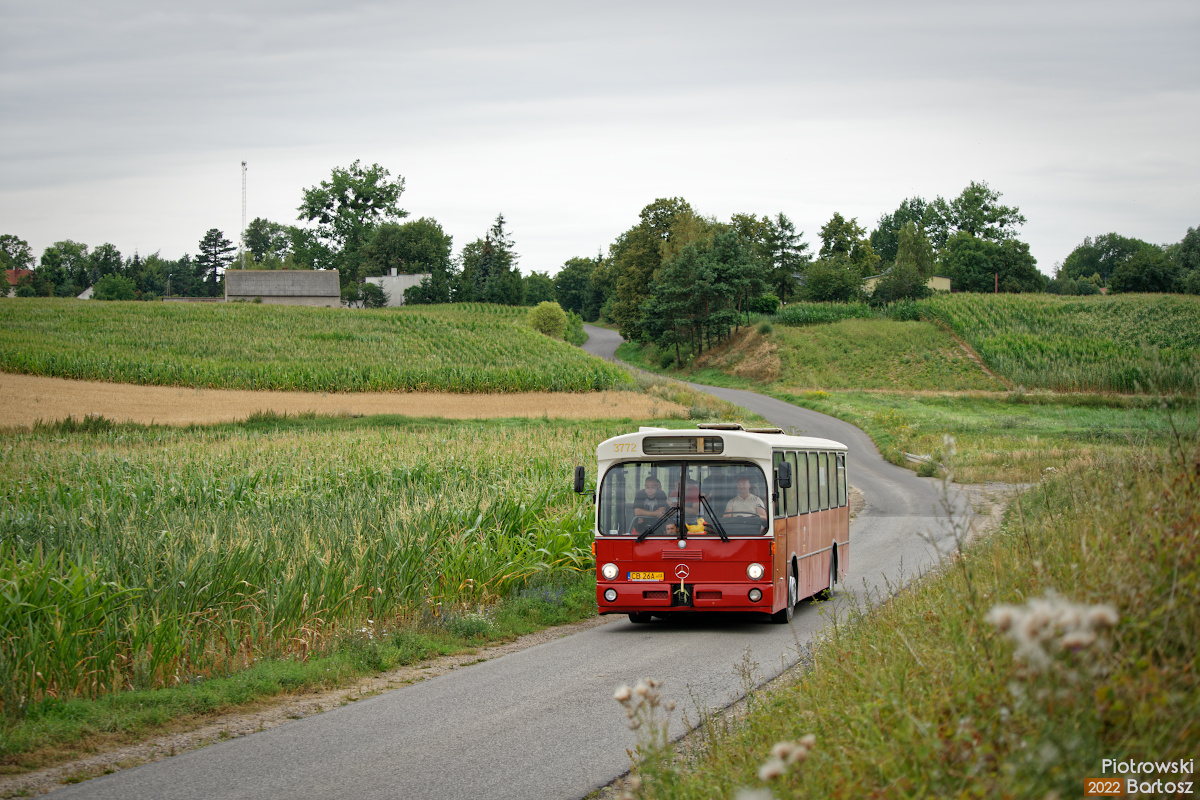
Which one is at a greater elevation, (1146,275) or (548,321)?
(1146,275)

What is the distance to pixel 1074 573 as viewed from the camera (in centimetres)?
464

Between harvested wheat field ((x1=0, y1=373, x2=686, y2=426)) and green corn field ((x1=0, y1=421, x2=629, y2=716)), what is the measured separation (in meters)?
23.3

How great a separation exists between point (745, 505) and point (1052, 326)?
77.4 meters

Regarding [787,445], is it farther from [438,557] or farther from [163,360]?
[163,360]

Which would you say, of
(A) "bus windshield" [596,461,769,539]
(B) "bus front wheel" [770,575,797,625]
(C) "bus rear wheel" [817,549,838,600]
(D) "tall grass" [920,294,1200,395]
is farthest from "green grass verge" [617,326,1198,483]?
(A) "bus windshield" [596,461,769,539]

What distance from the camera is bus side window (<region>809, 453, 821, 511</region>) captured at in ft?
49.2

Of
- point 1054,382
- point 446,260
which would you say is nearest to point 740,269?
point 1054,382

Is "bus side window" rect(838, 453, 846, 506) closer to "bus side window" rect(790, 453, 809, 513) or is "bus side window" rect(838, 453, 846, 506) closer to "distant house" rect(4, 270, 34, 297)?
"bus side window" rect(790, 453, 809, 513)

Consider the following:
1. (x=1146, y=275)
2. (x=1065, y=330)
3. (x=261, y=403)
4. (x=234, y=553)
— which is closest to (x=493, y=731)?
(x=234, y=553)

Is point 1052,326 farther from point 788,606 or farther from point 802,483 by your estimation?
point 788,606

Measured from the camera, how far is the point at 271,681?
31.2 feet

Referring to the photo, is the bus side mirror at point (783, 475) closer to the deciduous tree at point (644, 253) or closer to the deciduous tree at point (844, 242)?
the deciduous tree at point (644, 253)

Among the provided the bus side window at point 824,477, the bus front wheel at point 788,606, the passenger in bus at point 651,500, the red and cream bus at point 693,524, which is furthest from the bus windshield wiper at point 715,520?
the bus side window at point 824,477

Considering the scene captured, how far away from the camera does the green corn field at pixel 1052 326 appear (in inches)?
2466
